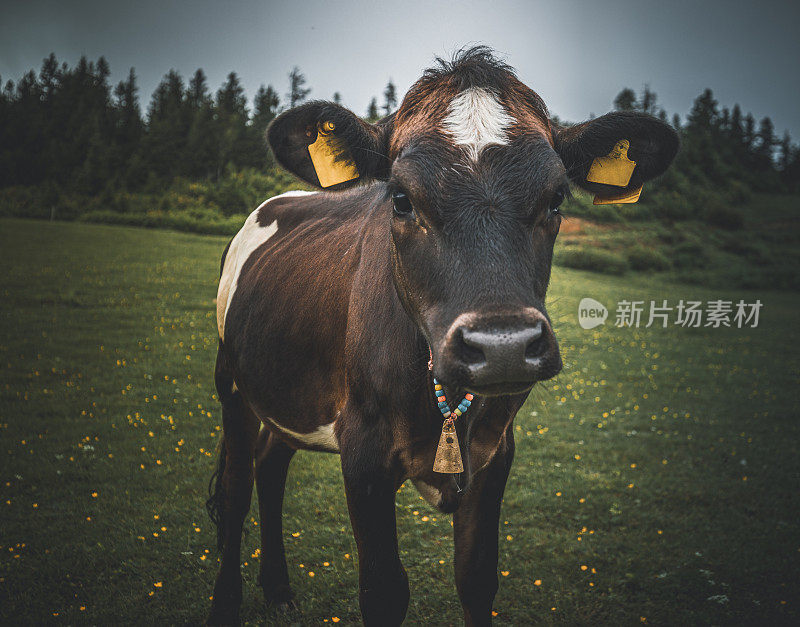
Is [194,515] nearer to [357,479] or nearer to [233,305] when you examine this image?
[233,305]

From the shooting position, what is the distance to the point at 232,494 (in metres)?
3.77

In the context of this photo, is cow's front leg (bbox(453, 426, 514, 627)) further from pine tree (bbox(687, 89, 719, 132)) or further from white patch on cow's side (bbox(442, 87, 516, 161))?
pine tree (bbox(687, 89, 719, 132))

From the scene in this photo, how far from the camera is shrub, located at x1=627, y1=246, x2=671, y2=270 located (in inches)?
1425

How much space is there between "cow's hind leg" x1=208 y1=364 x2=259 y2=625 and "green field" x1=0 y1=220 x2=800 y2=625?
8.8 inches

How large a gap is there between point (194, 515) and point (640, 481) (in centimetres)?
491

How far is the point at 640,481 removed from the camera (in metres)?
6.26

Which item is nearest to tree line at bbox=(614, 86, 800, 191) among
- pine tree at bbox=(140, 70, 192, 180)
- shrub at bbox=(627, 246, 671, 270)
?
shrub at bbox=(627, 246, 671, 270)

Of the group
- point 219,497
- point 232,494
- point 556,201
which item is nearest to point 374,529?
point 556,201

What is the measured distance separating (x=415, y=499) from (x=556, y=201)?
4.30 m

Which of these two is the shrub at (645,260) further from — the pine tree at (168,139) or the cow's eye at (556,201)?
the cow's eye at (556,201)

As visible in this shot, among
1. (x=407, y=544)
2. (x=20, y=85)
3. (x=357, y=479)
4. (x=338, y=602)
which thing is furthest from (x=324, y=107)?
(x=20, y=85)

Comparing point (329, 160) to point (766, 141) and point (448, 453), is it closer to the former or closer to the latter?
point (448, 453)

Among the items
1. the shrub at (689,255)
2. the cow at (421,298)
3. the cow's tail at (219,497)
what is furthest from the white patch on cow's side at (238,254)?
the shrub at (689,255)

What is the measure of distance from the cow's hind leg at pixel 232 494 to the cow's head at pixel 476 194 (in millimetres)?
2187
